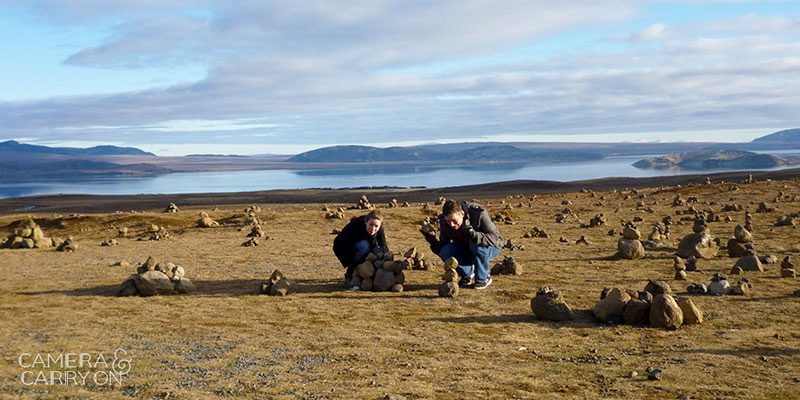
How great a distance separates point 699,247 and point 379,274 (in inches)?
292

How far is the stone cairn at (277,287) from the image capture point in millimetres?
9952

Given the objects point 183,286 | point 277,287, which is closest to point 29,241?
point 183,286

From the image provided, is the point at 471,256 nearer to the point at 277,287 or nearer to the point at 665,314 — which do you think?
the point at 277,287

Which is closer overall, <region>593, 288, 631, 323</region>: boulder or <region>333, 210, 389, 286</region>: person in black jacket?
<region>593, 288, 631, 323</region>: boulder

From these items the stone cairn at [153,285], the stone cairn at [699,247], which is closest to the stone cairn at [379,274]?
the stone cairn at [153,285]

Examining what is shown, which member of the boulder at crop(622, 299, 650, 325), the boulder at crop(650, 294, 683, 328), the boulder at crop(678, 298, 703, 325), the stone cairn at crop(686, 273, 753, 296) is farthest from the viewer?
the stone cairn at crop(686, 273, 753, 296)

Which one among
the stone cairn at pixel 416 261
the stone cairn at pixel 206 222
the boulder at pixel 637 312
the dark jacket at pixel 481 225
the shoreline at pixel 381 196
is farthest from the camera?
the shoreline at pixel 381 196

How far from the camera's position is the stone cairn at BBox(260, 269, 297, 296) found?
9.95m

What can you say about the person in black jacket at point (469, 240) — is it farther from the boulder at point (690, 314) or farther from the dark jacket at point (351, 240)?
the boulder at point (690, 314)

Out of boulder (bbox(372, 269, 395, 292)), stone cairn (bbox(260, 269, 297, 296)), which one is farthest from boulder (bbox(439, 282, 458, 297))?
stone cairn (bbox(260, 269, 297, 296))

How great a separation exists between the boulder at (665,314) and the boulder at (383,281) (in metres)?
4.63

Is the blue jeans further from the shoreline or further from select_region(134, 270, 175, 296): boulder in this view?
the shoreline

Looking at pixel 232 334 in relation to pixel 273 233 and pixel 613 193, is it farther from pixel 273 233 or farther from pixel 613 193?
pixel 613 193

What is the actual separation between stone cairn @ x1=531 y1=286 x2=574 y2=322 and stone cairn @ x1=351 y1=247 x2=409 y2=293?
303cm
